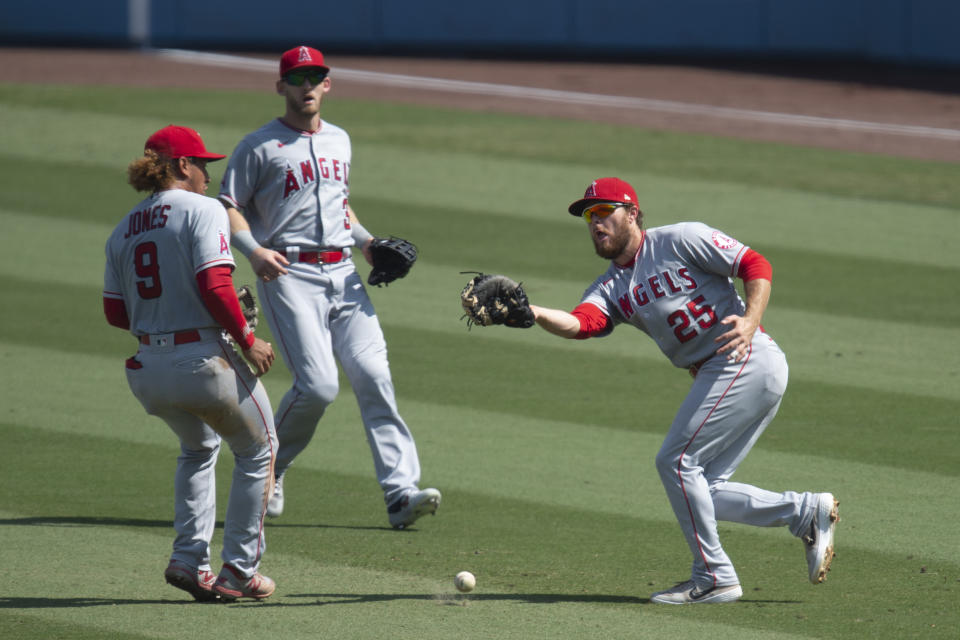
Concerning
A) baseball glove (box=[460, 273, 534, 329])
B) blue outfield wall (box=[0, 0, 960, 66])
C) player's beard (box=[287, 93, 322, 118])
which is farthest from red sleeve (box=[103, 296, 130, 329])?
blue outfield wall (box=[0, 0, 960, 66])

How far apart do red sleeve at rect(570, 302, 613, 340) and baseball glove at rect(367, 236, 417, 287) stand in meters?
1.62

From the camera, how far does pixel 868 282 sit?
11.7 meters

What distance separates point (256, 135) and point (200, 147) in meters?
1.51

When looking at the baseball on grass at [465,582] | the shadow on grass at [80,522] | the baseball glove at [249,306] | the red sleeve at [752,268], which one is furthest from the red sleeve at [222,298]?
the red sleeve at [752,268]

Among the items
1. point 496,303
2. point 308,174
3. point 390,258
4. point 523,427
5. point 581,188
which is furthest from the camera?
point 581,188

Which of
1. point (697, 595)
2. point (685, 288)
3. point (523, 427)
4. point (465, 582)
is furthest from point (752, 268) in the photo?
point (523, 427)

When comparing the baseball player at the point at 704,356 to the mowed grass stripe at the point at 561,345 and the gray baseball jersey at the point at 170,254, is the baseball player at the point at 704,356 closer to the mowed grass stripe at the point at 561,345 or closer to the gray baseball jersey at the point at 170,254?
the gray baseball jersey at the point at 170,254

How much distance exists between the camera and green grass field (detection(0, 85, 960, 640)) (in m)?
5.73

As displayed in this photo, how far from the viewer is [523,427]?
8.48m

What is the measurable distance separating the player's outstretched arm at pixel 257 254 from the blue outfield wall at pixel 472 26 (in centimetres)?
1645

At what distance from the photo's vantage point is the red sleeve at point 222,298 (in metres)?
5.41

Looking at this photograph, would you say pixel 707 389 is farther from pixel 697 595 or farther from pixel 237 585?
pixel 237 585

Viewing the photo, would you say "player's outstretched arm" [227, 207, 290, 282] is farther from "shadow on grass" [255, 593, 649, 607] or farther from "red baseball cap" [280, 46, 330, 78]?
"shadow on grass" [255, 593, 649, 607]

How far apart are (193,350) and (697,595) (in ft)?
7.44
